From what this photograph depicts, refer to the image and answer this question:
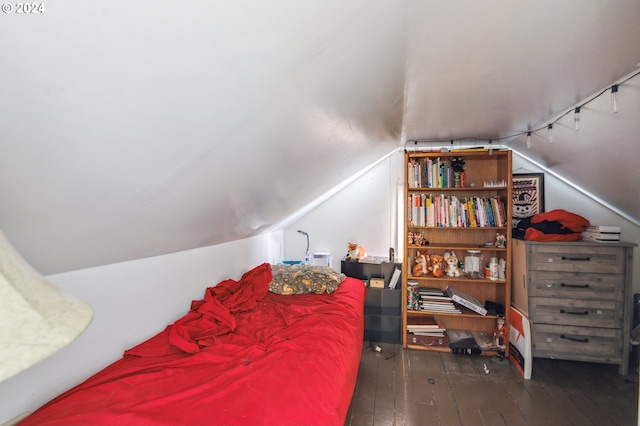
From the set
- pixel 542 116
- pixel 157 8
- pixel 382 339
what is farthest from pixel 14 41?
pixel 382 339

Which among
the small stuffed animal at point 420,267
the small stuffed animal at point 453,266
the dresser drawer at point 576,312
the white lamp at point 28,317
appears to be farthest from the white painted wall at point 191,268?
the dresser drawer at point 576,312

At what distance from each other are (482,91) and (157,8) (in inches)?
66.9

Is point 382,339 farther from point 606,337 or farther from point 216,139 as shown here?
point 216,139

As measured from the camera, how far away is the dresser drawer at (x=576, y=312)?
2.33 m

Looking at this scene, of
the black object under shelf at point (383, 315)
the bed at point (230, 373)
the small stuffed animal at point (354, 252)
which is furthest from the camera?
the small stuffed animal at point (354, 252)

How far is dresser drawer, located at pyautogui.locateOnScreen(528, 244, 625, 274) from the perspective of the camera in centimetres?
233

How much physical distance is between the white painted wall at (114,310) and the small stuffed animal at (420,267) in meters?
1.96

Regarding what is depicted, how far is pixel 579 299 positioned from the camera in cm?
239

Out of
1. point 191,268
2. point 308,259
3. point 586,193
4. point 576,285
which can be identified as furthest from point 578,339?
point 191,268

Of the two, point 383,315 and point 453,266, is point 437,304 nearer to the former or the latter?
point 453,266

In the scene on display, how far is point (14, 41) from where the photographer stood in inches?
18.7

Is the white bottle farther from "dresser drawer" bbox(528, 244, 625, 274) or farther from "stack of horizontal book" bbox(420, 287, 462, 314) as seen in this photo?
"dresser drawer" bbox(528, 244, 625, 274)

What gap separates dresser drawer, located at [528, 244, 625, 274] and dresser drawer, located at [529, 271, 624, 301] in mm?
43

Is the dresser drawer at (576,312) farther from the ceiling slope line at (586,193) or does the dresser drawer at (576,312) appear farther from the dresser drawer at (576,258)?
the ceiling slope line at (586,193)
